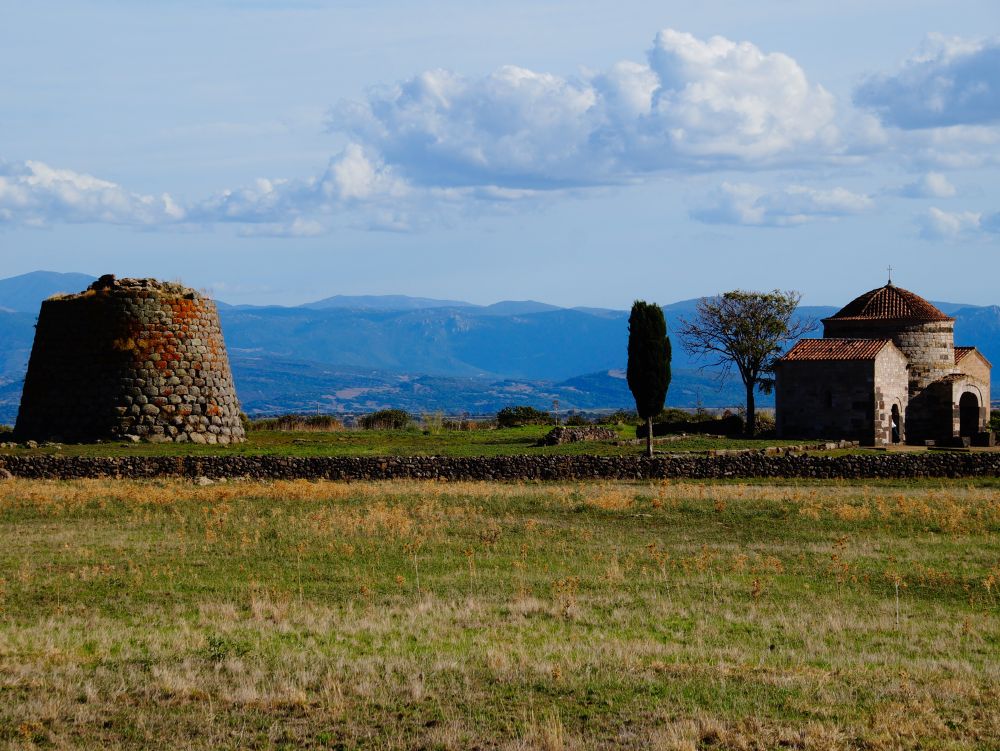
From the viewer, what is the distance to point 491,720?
39.4 feet

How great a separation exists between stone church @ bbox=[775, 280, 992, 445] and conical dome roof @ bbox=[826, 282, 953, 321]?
57mm

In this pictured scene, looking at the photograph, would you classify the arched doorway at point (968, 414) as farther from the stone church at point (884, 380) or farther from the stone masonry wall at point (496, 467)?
the stone masonry wall at point (496, 467)

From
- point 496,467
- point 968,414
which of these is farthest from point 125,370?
point 968,414

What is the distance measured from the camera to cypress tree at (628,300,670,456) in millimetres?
54906

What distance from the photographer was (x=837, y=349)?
6475 cm

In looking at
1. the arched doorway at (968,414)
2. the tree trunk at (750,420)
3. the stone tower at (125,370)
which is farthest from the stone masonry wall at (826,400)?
the stone tower at (125,370)

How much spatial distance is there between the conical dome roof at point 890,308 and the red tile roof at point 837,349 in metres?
2.90

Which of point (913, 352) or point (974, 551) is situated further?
point (913, 352)

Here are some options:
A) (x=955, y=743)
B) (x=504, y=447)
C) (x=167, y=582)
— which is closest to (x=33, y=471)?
(x=504, y=447)

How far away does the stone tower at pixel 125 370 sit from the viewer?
51875 millimetres

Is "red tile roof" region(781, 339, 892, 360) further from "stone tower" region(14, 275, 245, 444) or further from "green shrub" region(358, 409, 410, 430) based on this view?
"stone tower" region(14, 275, 245, 444)

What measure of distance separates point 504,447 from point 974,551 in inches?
1220

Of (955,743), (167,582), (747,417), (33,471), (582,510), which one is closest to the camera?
(955,743)

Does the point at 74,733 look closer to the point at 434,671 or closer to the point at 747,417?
the point at 434,671
